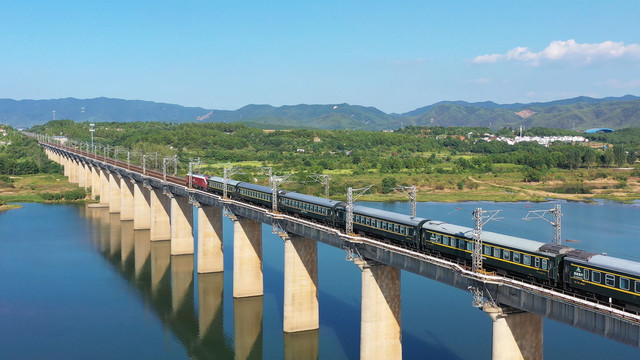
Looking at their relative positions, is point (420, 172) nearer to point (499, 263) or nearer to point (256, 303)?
point (256, 303)

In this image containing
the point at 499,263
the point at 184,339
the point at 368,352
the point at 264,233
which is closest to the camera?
the point at 499,263

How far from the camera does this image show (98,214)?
13238 centimetres

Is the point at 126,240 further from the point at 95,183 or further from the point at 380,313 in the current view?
the point at 380,313

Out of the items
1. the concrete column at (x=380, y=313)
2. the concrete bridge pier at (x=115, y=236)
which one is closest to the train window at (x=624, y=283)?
the concrete column at (x=380, y=313)

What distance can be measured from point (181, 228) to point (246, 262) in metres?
25.7

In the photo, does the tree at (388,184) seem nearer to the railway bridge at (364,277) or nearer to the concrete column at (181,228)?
the railway bridge at (364,277)

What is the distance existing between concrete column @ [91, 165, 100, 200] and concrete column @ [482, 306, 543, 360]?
133689 millimetres

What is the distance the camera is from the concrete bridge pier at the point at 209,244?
78.0 meters

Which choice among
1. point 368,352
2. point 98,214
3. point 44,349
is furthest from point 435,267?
point 98,214

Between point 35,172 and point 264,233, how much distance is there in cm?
12526

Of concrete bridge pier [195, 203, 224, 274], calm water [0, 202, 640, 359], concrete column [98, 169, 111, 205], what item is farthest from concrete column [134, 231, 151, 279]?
concrete column [98, 169, 111, 205]

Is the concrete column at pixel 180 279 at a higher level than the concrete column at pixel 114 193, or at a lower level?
lower

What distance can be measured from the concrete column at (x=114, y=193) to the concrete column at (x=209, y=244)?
5984 cm

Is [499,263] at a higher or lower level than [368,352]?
higher
